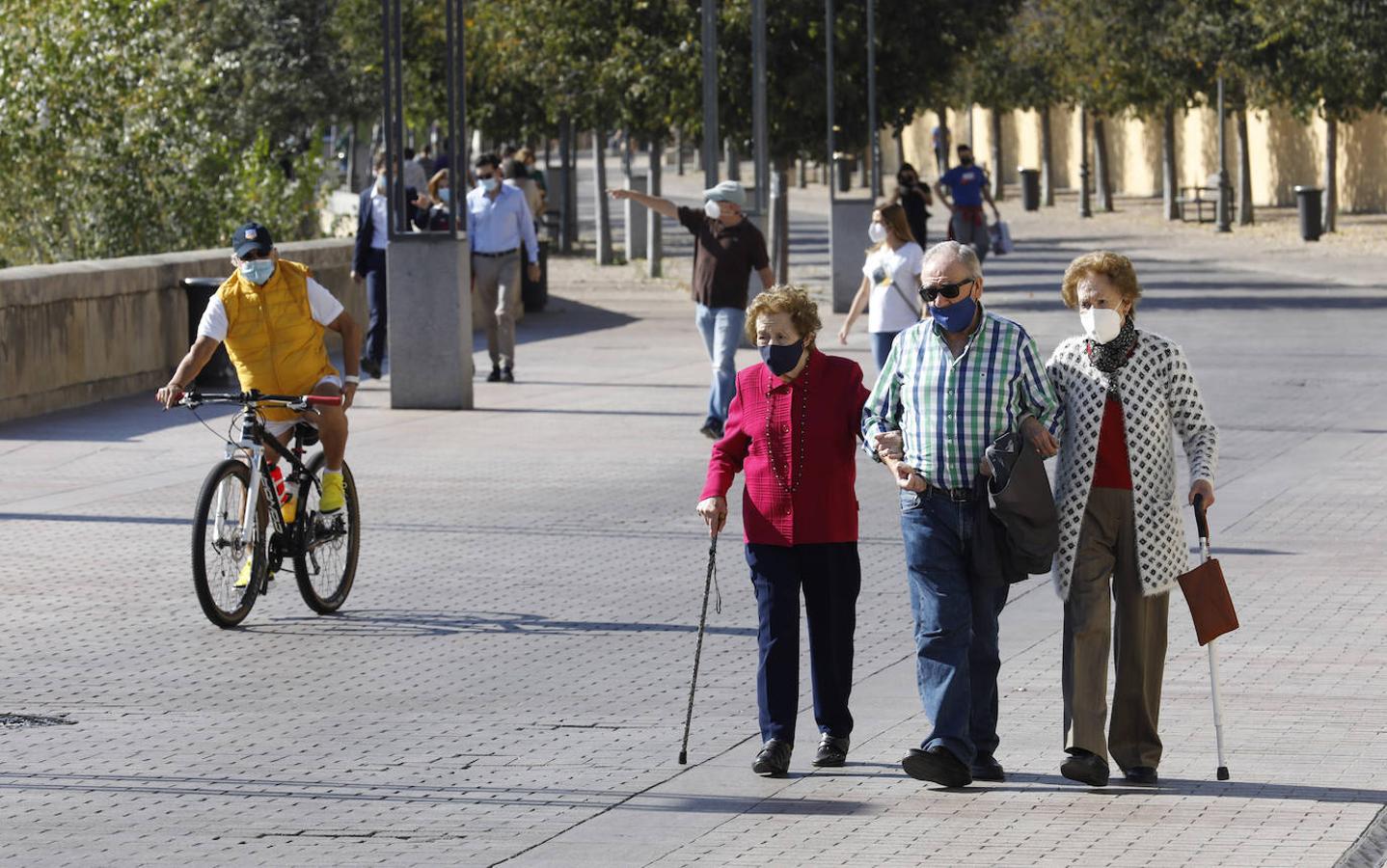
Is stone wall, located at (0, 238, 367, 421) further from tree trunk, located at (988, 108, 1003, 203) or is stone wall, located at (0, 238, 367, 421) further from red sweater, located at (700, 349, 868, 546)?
tree trunk, located at (988, 108, 1003, 203)

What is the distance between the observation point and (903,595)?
10.4 meters

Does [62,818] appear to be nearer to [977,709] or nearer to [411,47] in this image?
[977,709]

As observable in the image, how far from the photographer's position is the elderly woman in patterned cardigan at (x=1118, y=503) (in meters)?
6.91

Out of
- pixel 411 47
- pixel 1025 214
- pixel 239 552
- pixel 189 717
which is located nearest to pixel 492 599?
pixel 239 552

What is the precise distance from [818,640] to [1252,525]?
5.50 m

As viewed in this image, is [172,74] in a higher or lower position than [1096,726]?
higher

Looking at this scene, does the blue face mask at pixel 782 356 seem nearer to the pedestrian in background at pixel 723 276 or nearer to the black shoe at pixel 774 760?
the black shoe at pixel 774 760

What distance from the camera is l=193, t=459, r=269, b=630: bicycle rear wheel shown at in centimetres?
956

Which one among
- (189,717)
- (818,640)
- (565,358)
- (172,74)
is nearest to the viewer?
(818,640)

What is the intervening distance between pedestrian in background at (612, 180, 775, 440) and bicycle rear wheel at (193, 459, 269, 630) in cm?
629

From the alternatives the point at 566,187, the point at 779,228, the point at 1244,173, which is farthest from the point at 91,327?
the point at 1244,173

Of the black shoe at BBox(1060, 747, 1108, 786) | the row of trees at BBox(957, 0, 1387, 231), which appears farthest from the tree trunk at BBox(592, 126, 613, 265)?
the black shoe at BBox(1060, 747, 1108, 786)

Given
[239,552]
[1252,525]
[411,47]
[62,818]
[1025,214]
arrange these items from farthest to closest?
1. [1025,214]
2. [411,47]
3. [1252,525]
4. [239,552]
5. [62,818]

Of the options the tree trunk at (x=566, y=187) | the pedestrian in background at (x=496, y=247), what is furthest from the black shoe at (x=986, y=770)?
the tree trunk at (x=566, y=187)
